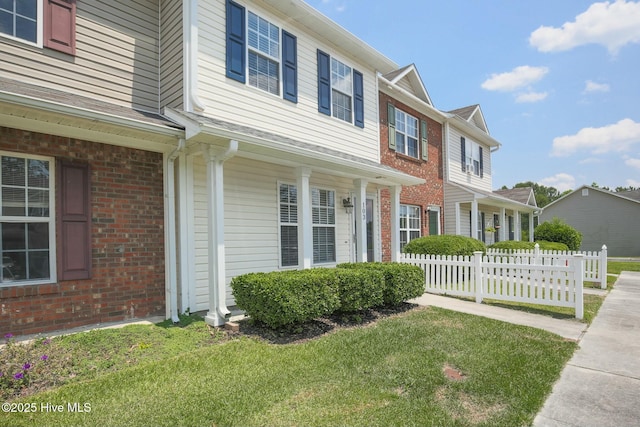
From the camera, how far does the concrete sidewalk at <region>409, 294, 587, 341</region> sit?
5.66 meters

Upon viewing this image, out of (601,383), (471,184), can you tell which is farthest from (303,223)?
(471,184)

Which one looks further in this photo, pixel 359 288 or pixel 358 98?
pixel 358 98

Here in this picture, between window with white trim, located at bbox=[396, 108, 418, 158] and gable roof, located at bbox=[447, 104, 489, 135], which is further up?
gable roof, located at bbox=[447, 104, 489, 135]

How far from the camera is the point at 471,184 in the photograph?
16891 mm

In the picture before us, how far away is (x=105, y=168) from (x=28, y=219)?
1.19 metres

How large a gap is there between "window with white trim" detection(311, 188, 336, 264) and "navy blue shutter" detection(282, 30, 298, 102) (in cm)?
223

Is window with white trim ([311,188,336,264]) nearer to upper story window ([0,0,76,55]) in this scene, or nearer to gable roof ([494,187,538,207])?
upper story window ([0,0,76,55])

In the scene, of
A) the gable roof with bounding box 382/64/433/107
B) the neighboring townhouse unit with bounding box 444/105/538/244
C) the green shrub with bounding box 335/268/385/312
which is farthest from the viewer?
the neighboring townhouse unit with bounding box 444/105/538/244

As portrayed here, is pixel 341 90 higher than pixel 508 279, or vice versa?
pixel 341 90

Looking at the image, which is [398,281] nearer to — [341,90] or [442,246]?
[442,246]

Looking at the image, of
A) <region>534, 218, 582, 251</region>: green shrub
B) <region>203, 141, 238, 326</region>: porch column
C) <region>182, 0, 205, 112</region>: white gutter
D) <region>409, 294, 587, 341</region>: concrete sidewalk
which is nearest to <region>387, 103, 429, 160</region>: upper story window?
<region>409, 294, 587, 341</region>: concrete sidewalk

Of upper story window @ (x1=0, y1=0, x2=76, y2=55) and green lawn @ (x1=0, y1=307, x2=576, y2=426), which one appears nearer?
green lawn @ (x1=0, y1=307, x2=576, y2=426)

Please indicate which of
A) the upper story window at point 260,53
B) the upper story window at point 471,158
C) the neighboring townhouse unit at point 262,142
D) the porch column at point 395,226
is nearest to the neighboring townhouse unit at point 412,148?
the porch column at point 395,226

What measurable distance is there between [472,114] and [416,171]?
6677 mm
